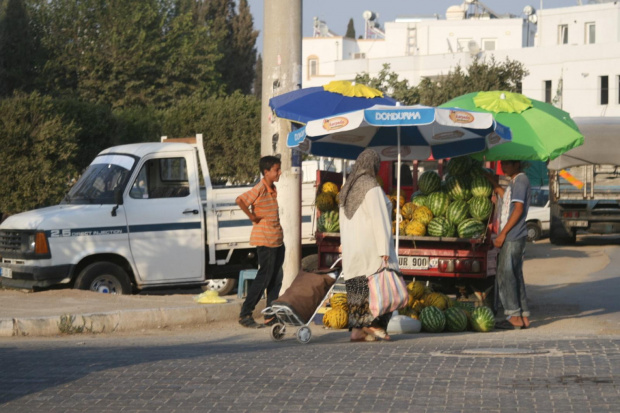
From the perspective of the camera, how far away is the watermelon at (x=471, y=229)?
41.1 feet

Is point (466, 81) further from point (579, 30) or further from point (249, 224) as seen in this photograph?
point (249, 224)

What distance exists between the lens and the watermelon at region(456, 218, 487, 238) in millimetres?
12523

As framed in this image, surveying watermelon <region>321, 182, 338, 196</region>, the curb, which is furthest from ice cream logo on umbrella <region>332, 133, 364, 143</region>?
the curb

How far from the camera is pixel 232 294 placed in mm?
15805

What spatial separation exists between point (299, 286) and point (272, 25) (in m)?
3.82

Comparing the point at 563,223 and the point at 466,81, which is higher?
the point at 466,81

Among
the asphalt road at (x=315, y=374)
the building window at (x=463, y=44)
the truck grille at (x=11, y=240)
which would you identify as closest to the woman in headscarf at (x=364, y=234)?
Answer: the asphalt road at (x=315, y=374)

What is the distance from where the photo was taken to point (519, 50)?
67625 mm

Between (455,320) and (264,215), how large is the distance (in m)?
2.41

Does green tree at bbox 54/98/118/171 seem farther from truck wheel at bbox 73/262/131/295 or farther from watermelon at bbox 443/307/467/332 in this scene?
watermelon at bbox 443/307/467/332

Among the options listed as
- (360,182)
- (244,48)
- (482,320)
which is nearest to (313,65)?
(244,48)

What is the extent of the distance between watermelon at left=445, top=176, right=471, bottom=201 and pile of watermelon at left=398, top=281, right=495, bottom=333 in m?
1.70

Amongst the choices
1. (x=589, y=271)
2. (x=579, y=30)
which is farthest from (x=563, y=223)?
(x=579, y=30)

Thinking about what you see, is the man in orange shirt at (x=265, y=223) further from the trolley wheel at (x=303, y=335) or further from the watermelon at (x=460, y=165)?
the watermelon at (x=460, y=165)
